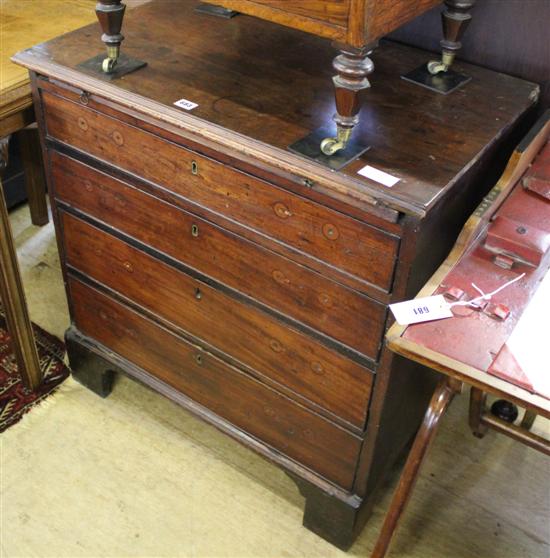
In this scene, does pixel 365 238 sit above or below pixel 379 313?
above

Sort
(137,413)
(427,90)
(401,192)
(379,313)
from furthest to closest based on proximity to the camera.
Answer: (137,413)
(427,90)
(379,313)
(401,192)

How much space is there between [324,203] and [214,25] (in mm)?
663

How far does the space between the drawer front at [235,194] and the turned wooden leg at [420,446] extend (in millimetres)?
224

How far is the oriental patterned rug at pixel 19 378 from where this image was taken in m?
2.13

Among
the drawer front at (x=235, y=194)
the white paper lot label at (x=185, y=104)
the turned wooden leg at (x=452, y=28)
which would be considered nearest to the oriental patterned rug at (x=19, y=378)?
the drawer front at (x=235, y=194)

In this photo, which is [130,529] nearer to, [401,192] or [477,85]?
[401,192]

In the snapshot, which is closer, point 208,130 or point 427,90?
point 208,130

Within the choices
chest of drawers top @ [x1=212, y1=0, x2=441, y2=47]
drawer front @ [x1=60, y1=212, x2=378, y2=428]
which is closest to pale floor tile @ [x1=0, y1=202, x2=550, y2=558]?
drawer front @ [x1=60, y1=212, x2=378, y2=428]

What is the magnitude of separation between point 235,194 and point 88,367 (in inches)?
35.2

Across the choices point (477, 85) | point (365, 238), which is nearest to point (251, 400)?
point (365, 238)

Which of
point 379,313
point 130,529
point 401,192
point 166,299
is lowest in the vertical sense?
point 130,529

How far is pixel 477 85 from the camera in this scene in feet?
5.20

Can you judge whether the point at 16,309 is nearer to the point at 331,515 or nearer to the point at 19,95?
the point at 19,95

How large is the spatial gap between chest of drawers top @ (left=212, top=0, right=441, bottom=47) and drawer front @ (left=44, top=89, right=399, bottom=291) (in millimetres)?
295
